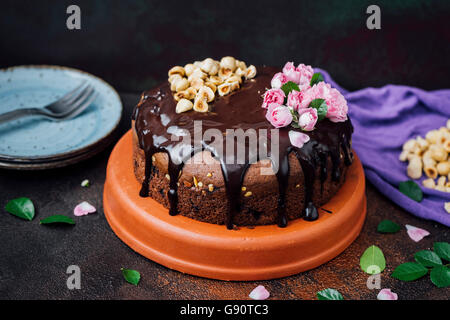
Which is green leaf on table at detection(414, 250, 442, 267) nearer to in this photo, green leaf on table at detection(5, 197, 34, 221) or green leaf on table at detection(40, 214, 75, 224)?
green leaf on table at detection(40, 214, 75, 224)

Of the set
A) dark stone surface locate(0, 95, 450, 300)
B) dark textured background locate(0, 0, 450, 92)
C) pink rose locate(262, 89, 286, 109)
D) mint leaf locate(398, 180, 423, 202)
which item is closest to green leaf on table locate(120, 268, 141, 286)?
dark stone surface locate(0, 95, 450, 300)

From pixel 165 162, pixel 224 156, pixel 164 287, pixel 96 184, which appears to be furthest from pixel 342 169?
pixel 96 184

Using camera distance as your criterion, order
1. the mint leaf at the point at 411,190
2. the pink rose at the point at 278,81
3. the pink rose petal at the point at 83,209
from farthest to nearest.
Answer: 1. the mint leaf at the point at 411,190
2. the pink rose petal at the point at 83,209
3. the pink rose at the point at 278,81

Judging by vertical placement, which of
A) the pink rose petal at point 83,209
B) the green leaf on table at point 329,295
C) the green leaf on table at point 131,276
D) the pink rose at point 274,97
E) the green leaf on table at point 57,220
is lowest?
the green leaf on table at point 329,295

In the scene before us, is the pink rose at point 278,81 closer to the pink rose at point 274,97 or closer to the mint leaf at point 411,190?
the pink rose at point 274,97

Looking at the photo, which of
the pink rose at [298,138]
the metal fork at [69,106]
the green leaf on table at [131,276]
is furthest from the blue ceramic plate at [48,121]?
the pink rose at [298,138]

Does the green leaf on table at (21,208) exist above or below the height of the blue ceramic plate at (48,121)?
below
